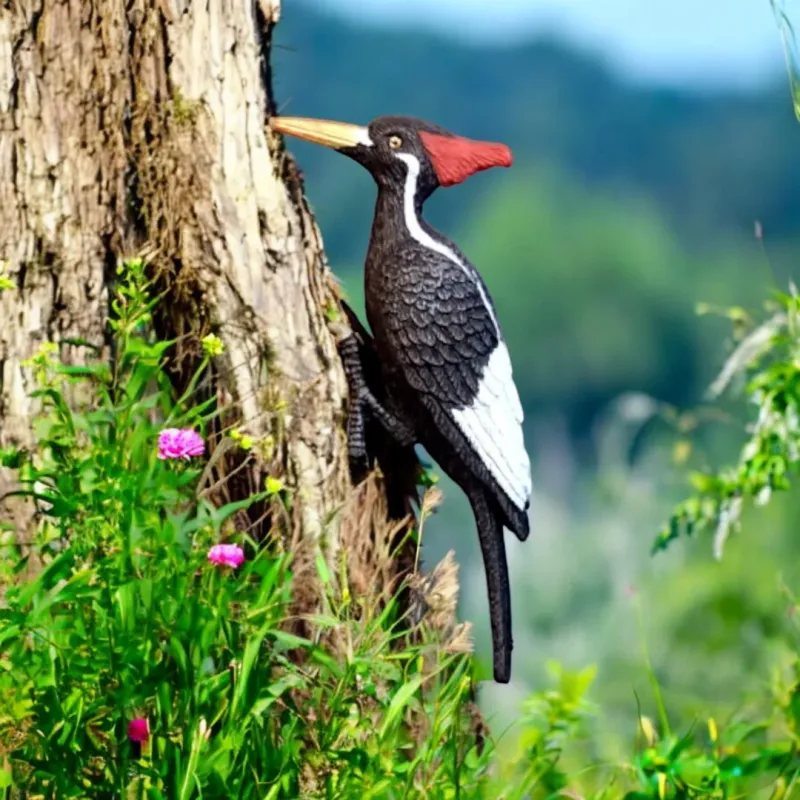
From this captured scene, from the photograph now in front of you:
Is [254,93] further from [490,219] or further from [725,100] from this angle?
[725,100]

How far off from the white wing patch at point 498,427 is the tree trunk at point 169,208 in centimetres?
26

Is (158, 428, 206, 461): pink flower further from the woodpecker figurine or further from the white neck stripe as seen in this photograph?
the white neck stripe

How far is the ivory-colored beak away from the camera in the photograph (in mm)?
2706

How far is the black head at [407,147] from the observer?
107 inches

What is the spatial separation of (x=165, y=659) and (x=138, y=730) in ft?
0.41

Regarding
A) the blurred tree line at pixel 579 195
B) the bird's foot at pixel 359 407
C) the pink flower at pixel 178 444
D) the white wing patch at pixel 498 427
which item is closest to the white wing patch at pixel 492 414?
the white wing patch at pixel 498 427

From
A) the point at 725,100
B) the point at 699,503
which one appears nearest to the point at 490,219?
the point at 725,100

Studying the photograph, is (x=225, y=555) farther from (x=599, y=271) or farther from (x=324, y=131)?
(x=599, y=271)

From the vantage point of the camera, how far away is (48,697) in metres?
2.16

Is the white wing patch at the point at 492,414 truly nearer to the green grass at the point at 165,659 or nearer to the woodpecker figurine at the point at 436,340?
the woodpecker figurine at the point at 436,340

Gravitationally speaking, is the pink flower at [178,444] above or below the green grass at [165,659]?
above

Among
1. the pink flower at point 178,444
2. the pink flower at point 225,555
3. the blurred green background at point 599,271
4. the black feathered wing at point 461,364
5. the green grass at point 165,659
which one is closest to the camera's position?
the green grass at point 165,659

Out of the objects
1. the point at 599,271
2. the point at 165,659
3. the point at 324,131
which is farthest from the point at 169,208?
the point at 599,271

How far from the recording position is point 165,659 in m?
2.16
